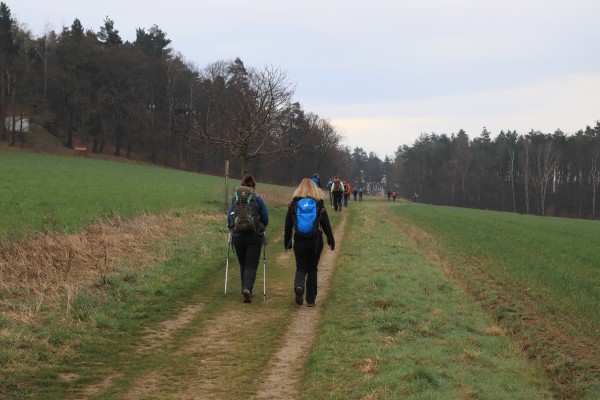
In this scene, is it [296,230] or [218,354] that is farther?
[296,230]

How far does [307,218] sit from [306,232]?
0.80 feet

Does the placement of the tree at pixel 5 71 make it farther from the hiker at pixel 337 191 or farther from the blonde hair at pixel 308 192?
the blonde hair at pixel 308 192

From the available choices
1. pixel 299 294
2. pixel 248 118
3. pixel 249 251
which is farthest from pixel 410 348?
pixel 248 118

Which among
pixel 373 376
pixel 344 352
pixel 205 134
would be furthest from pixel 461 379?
pixel 205 134

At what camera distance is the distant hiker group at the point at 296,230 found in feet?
32.7

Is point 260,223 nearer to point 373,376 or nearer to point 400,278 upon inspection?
point 400,278

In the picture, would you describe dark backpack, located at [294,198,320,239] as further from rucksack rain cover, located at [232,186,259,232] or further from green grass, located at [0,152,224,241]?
green grass, located at [0,152,224,241]

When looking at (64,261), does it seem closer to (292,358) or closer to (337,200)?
(292,358)

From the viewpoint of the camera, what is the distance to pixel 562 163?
9912 cm

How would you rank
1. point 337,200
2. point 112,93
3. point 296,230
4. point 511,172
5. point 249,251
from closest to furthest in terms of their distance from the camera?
point 296,230 < point 249,251 < point 337,200 < point 112,93 < point 511,172

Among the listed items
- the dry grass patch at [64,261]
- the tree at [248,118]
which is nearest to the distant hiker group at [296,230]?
the dry grass patch at [64,261]

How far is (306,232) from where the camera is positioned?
9.92 m

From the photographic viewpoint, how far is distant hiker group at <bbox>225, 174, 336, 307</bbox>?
997 centimetres

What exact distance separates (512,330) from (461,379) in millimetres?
3669
